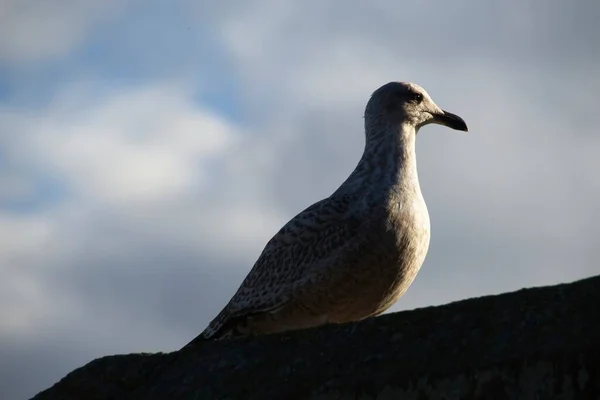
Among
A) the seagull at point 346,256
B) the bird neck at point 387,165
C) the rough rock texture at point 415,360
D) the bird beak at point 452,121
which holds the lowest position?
the rough rock texture at point 415,360

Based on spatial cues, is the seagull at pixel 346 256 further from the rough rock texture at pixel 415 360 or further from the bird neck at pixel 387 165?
the rough rock texture at pixel 415 360

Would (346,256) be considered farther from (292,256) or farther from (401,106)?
(401,106)

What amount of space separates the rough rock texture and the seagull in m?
3.03

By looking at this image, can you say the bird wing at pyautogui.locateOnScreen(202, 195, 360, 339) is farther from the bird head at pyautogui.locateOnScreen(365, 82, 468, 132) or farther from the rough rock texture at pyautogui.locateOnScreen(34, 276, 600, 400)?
the rough rock texture at pyautogui.locateOnScreen(34, 276, 600, 400)

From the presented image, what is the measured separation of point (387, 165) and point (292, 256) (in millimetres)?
1193

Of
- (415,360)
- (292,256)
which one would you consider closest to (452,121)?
(292,256)

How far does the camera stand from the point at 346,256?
28.3 feet

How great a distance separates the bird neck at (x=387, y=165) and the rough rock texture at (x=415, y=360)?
4.19m

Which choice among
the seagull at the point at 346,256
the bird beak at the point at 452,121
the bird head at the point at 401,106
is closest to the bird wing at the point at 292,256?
the seagull at the point at 346,256

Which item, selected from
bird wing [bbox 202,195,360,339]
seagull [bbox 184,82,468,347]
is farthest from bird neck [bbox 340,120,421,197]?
bird wing [bbox 202,195,360,339]

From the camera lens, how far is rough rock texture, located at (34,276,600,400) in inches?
146

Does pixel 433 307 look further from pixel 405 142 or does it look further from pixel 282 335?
pixel 405 142

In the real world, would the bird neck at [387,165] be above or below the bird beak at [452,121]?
below

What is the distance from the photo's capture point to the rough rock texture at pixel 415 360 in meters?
3.71
